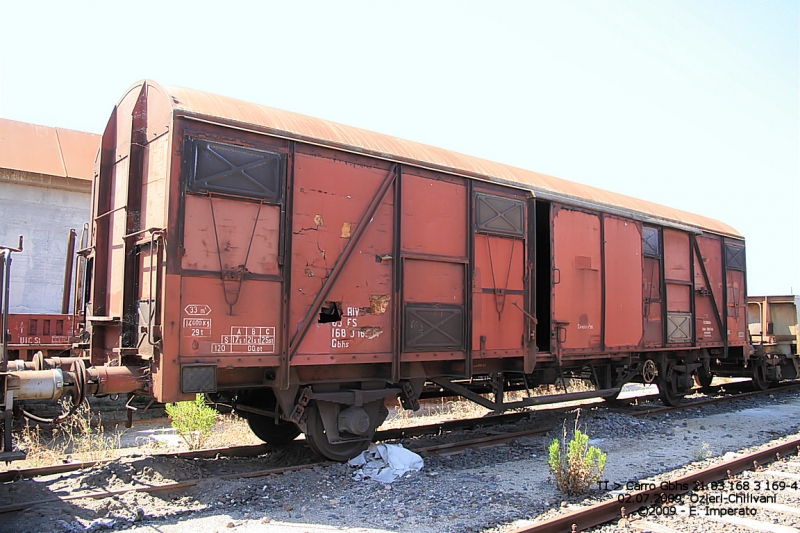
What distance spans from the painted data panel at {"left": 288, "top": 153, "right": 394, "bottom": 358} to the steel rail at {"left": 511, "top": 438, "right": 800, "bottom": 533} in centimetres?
289

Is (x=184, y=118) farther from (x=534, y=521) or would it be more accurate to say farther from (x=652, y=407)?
(x=652, y=407)

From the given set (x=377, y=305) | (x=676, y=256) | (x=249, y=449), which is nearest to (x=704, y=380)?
(x=676, y=256)

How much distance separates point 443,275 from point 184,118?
12.4ft

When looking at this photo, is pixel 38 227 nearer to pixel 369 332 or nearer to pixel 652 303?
pixel 369 332

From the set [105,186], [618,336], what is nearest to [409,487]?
[105,186]

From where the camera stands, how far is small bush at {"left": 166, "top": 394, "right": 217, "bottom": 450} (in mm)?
7641

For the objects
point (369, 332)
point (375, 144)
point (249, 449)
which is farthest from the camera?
point (249, 449)

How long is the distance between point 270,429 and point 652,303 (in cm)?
788

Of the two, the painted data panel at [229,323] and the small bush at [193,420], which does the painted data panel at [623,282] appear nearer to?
the painted data panel at [229,323]

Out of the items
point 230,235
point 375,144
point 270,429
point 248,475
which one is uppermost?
point 375,144

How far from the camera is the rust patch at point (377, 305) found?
7.00m

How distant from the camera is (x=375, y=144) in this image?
7379 millimetres

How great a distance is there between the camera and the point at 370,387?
7.27m

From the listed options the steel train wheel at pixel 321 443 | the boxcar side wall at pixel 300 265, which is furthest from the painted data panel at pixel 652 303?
the steel train wheel at pixel 321 443
